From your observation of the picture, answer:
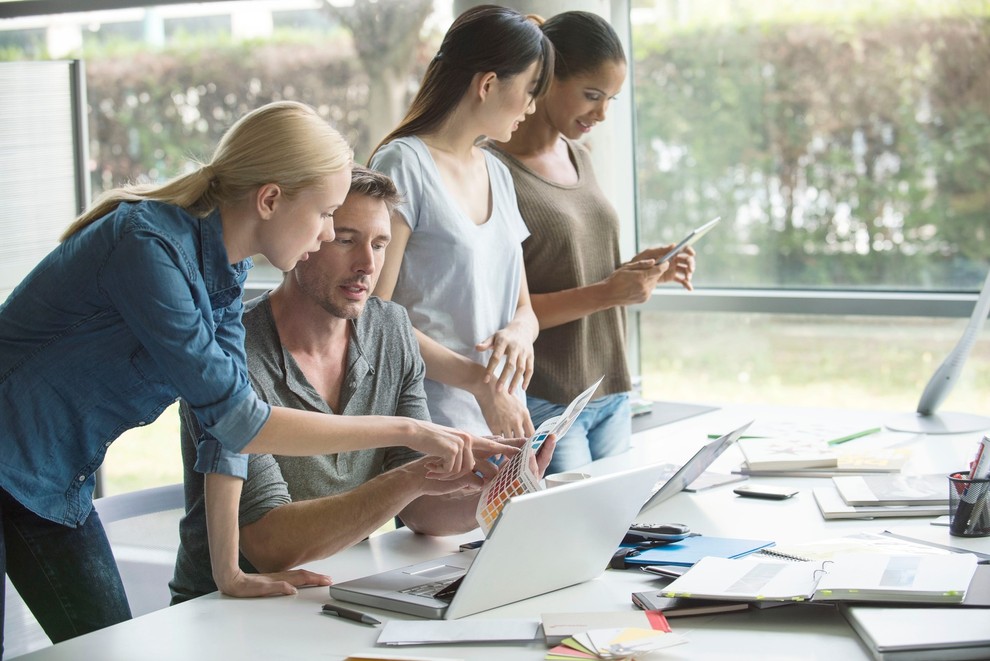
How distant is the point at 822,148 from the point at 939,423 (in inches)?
57.1

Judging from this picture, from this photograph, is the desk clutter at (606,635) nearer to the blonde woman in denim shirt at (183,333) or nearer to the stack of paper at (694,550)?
the stack of paper at (694,550)

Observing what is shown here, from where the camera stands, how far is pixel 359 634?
133 centimetres

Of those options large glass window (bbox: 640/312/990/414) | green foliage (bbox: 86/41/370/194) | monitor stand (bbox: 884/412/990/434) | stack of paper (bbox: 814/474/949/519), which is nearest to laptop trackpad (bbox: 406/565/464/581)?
stack of paper (bbox: 814/474/949/519)

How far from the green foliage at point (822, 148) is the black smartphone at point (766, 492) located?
1.89m

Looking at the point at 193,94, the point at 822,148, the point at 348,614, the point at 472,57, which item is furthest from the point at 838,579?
the point at 193,94

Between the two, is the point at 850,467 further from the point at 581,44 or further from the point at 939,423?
the point at 581,44

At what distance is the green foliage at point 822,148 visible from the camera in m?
3.62

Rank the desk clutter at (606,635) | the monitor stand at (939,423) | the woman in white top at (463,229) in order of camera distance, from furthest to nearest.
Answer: the monitor stand at (939,423), the woman in white top at (463,229), the desk clutter at (606,635)

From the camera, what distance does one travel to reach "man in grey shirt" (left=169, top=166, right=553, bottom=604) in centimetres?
160

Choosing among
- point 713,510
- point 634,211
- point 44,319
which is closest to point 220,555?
point 44,319

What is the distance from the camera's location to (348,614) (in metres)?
1.38

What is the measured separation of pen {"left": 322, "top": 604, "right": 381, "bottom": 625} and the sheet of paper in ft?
0.09

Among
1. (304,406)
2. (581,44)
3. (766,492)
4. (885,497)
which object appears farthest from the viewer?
(581,44)

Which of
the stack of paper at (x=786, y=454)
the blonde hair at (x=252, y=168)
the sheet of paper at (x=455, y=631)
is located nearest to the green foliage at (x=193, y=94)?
the stack of paper at (x=786, y=454)
